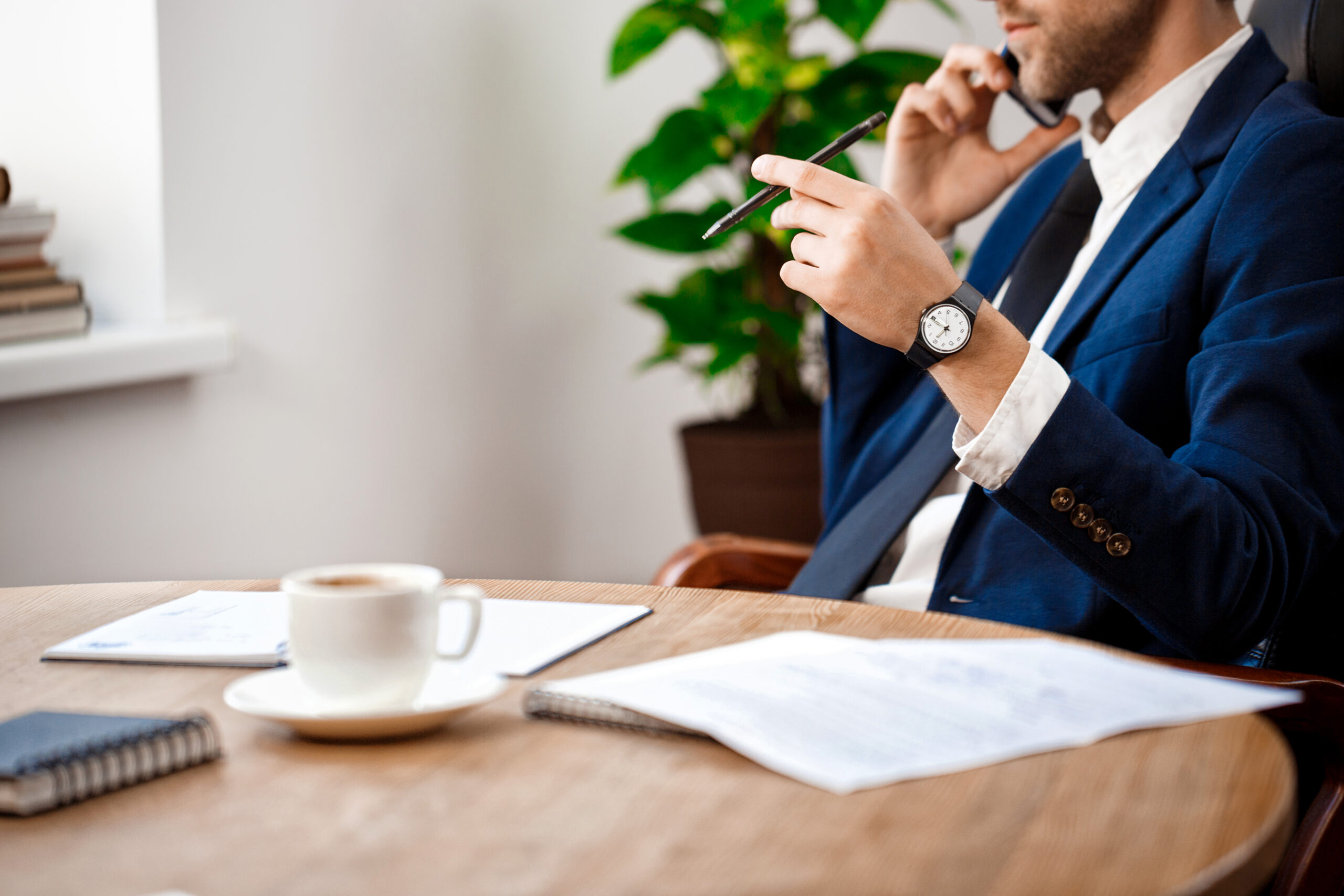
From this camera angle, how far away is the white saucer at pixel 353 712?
578 mm

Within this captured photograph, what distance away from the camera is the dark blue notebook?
0.51m

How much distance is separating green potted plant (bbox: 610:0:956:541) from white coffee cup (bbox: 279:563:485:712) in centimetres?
152

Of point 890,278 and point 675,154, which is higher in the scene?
point 675,154

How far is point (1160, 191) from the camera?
1.14m

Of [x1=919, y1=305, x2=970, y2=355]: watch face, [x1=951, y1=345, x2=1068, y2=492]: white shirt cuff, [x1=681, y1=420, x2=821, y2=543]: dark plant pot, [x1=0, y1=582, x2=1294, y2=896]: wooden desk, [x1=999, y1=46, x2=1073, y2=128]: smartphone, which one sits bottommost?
[x1=681, y1=420, x2=821, y2=543]: dark plant pot

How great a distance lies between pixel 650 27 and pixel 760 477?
0.82m

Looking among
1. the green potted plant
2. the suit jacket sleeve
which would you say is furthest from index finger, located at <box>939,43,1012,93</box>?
the green potted plant

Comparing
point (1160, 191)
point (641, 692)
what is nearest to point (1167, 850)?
point (641, 692)

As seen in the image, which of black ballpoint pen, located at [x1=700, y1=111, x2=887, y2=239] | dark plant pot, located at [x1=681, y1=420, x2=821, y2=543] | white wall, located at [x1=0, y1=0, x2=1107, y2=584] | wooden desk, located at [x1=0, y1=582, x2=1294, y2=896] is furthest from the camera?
dark plant pot, located at [x1=681, y1=420, x2=821, y2=543]

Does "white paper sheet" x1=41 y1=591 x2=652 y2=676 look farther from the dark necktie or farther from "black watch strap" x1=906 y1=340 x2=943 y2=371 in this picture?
the dark necktie

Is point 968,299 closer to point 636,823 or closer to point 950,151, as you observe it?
point 636,823

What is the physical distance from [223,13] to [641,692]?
5.14 ft

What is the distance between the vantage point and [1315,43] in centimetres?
120

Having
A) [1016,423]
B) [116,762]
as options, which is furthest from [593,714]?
[1016,423]
